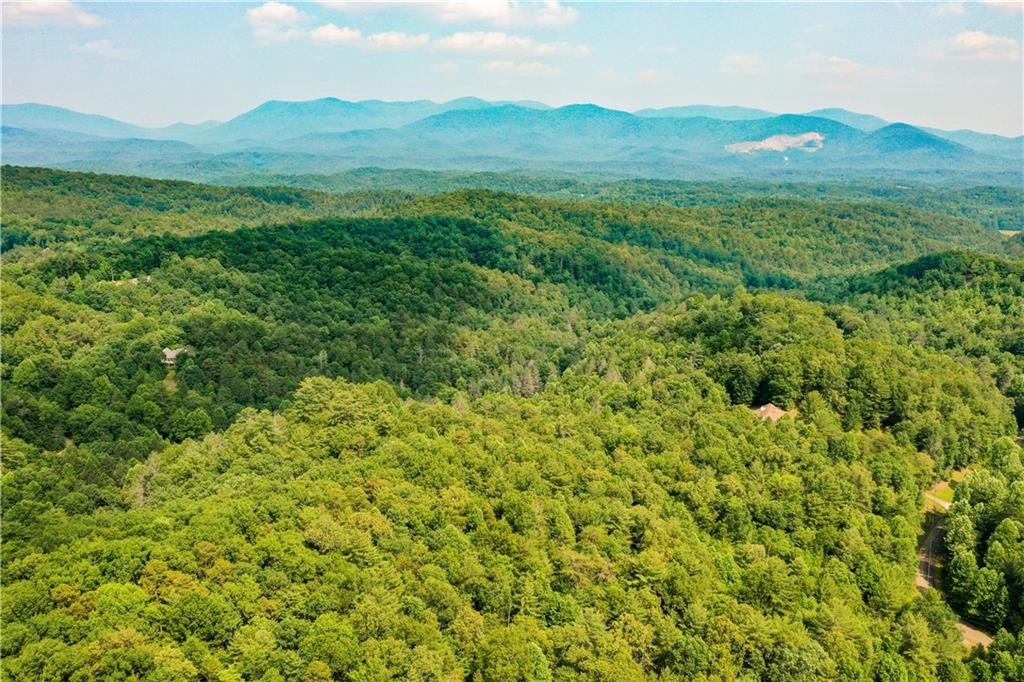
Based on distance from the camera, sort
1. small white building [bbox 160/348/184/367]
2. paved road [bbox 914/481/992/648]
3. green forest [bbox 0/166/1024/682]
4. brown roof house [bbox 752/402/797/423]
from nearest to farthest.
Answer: green forest [bbox 0/166/1024/682], paved road [bbox 914/481/992/648], brown roof house [bbox 752/402/797/423], small white building [bbox 160/348/184/367]

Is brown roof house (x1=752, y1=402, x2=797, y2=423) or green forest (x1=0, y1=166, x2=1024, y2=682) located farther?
brown roof house (x1=752, y1=402, x2=797, y2=423)

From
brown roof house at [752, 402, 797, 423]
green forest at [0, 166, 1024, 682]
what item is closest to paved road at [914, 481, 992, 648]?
green forest at [0, 166, 1024, 682]

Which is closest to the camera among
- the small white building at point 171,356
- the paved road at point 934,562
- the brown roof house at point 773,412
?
the paved road at point 934,562

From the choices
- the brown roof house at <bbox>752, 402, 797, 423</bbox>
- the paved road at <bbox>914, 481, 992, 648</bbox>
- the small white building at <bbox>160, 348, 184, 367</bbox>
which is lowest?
the paved road at <bbox>914, 481, 992, 648</bbox>

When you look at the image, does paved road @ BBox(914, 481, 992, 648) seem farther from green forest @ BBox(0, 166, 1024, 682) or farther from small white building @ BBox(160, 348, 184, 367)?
small white building @ BBox(160, 348, 184, 367)

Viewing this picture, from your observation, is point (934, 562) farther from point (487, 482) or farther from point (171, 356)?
point (171, 356)

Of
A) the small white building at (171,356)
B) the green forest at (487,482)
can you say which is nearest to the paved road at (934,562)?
the green forest at (487,482)

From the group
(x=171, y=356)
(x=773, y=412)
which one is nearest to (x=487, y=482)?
(x=773, y=412)

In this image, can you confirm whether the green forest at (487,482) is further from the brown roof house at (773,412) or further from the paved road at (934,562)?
the paved road at (934,562)

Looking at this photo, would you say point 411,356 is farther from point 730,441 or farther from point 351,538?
point 351,538
